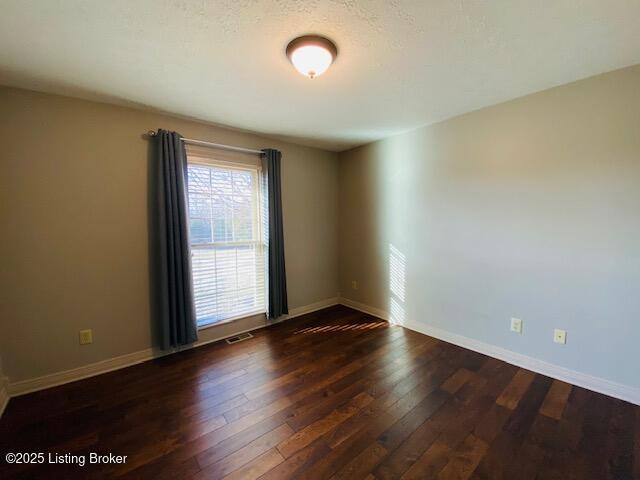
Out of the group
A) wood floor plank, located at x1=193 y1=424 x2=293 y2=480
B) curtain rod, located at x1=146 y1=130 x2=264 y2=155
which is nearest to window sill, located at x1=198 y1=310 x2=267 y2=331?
wood floor plank, located at x1=193 y1=424 x2=293 y2=480

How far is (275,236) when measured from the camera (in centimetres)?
325

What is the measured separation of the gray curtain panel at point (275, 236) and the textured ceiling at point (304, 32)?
0.82 meters

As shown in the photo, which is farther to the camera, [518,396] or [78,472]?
[518,396]

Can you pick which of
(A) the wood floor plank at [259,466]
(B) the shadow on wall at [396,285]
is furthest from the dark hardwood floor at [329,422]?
(B) the shadow on wall at [396,285]

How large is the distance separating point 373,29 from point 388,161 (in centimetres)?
201

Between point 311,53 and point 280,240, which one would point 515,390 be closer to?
point 280,240

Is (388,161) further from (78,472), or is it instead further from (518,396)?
(78,472)

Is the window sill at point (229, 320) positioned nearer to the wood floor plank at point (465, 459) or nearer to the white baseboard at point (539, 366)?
the white baseboard at point (539, 366)

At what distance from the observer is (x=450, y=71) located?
186 centimetres

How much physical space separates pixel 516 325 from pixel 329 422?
1.88 meters

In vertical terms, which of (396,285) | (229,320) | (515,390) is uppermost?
(396,285)

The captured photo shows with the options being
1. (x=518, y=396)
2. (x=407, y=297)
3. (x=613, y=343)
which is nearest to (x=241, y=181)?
(x=407, y=297)

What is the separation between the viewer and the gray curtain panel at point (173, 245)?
96.1 inches

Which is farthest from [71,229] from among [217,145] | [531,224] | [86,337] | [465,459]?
[531,224]
